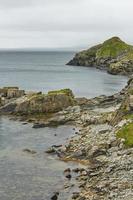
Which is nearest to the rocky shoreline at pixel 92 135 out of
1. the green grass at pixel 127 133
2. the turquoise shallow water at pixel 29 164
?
the green grass at pixel 127 133

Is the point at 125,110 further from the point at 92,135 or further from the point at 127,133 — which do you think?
the point at 127,133

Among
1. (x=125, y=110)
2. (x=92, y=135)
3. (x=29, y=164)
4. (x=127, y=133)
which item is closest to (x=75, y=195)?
(x=29, y=164)

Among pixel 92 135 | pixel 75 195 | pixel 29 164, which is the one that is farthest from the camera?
pixel 92 135

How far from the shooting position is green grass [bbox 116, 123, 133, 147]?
75.9 metres

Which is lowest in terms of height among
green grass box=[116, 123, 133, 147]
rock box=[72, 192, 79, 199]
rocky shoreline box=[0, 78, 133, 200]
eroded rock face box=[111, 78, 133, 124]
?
rock box=[72, 192, 79, 199]

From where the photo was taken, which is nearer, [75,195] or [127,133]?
[75,195]

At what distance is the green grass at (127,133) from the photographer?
75912mm

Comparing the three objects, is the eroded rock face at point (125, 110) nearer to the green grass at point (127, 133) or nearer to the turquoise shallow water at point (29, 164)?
the green grass at point (127, 133)

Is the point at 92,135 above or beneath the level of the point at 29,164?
above

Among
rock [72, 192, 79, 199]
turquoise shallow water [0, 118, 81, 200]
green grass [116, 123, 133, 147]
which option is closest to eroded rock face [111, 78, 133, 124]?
green grass [116, 123, 133, 147]

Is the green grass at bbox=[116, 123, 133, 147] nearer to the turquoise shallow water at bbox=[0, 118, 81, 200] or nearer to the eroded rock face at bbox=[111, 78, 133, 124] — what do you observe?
the eroded rock face at bbox=[111, 78, 133, 124]

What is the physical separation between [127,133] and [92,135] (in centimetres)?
1008

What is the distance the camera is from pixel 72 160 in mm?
75375

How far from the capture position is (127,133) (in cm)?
7981
